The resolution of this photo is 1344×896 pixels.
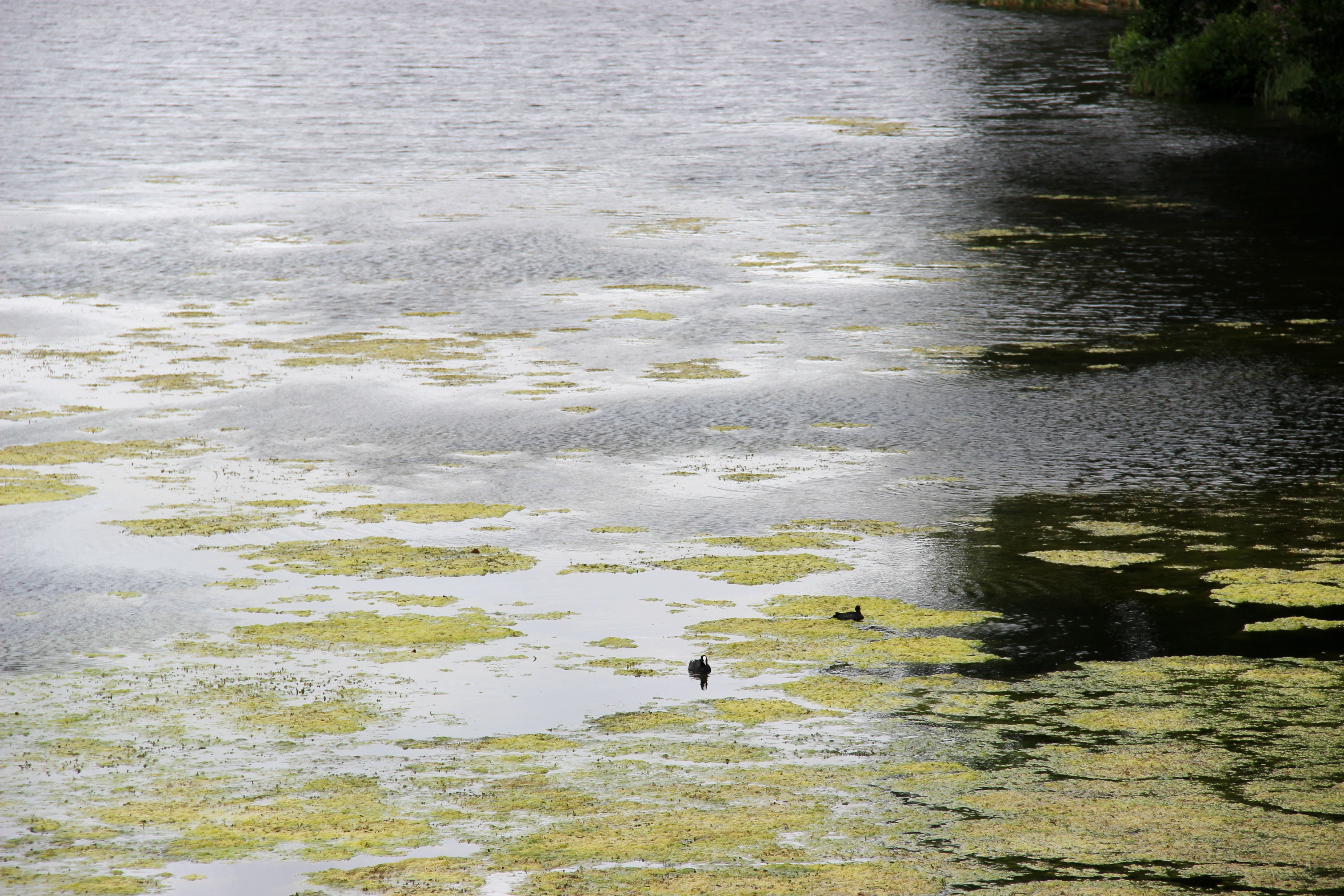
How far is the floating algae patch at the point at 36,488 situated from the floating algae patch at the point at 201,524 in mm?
604

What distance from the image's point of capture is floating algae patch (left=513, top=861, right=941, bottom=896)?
4.84 m

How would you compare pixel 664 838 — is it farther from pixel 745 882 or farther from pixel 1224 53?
pixel 1224 53

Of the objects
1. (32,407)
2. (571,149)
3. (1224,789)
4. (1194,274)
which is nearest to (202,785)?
(1224,789)

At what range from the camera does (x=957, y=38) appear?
1810 inches

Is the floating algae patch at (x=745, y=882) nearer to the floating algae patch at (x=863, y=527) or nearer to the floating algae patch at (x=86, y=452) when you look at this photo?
the floating algae patch at (x=863, y=527)

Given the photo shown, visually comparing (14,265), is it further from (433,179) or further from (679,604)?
(679,604)

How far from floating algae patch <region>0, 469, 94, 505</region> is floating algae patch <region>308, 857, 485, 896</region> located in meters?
4.77

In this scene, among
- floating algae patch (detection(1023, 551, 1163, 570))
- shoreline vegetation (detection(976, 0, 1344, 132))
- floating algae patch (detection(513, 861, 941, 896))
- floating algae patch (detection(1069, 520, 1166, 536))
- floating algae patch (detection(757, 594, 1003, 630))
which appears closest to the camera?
floating algae patch (detection(513, 861, 941, 896))

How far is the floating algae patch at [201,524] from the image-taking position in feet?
27.8

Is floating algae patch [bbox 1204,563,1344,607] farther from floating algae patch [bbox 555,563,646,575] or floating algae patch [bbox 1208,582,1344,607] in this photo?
floating algae patch [bbox 555,563,646,575]

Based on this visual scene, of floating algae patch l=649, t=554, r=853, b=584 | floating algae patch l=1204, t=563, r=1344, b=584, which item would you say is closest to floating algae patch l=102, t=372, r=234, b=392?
floating algae patch l=649, t=554, r=853, b=584

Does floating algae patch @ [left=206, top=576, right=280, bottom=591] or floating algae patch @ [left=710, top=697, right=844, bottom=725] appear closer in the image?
floating algae patch @ [left=710, top=697, right=844, bottom=725]

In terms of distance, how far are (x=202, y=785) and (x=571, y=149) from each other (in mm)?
21696

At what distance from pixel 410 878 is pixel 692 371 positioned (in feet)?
24.5
